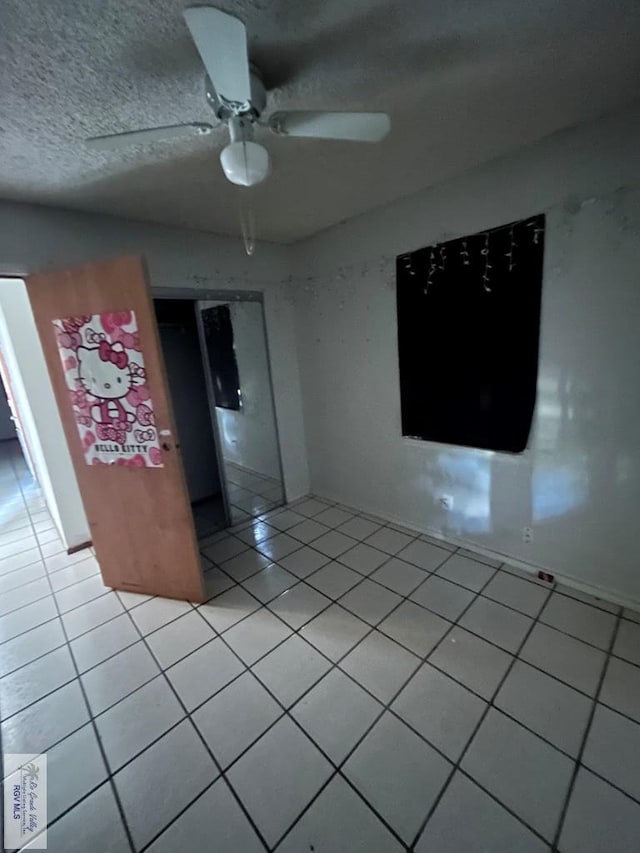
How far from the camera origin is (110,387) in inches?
75.9

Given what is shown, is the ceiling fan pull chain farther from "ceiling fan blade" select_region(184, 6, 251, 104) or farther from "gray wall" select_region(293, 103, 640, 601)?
"ceiling fan blade" select_region(184, 6, 251, 104)

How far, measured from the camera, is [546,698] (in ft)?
4.68

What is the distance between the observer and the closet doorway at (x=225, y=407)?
3.03m

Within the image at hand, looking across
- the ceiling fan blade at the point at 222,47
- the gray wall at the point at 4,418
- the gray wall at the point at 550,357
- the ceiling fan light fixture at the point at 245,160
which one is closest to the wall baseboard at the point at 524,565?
the gray wall at the point at 550,357

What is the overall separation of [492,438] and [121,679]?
236cm

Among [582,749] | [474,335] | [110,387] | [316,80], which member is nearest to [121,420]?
[110,387]

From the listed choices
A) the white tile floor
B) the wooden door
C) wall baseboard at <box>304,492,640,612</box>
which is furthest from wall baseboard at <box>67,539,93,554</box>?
wall baseboard at <box>304,492,640,612</box>

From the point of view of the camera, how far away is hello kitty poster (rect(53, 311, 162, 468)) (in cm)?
185

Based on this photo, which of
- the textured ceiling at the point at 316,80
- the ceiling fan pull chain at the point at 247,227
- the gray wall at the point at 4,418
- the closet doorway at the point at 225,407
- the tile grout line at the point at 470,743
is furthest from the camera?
the gray wall at the point at 4,418

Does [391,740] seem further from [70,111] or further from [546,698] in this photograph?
[70,111]

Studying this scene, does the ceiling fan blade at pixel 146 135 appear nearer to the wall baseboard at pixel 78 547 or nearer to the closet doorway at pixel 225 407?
the closet doorway at pixel 225 407

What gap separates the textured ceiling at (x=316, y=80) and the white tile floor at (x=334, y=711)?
2.35m

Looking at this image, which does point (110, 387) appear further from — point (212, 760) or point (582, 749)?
point (582, 749)

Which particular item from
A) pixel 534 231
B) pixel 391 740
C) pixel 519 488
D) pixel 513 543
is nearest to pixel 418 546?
pixel 513 543
